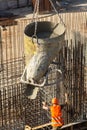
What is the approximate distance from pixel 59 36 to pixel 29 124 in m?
3.56

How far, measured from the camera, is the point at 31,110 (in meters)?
11.9

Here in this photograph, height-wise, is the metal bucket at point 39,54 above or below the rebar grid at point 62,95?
above

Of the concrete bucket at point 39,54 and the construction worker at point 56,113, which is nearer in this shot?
the concrete bucket at point 39,54

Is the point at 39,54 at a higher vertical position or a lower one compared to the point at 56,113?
higher

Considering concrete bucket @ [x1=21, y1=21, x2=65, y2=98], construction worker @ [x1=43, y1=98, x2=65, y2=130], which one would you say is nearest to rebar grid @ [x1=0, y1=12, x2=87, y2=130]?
construction worker @ [x1=43, y1=98, x2=65, y2=130]

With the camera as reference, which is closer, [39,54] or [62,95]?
[39,54]

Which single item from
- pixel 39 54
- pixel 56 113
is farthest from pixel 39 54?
pixel 56 113

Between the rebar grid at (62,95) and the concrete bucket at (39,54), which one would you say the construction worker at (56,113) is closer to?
the rebar grid at (62,95)

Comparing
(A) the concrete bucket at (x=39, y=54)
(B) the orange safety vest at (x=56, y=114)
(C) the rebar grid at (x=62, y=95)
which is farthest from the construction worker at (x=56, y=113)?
(A) the concrete bucket at (x=39, y=54)

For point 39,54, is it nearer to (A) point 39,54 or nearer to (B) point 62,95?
(A) point 39,54

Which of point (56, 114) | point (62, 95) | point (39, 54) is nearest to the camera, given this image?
point (39, 54)

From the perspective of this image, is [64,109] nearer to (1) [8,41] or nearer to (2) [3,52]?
(2) [3,52]

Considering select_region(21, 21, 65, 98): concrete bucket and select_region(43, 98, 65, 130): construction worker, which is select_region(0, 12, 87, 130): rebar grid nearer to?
select_region(43, 98, 65, 130): construction worker

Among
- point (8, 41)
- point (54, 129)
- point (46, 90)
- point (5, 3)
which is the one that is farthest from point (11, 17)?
point (54, 129)
